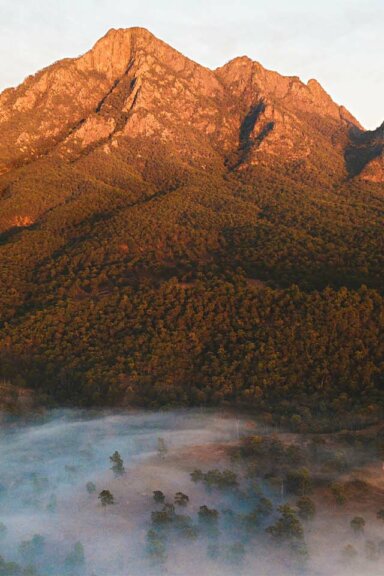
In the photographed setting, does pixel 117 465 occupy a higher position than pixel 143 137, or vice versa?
pixel 143 137

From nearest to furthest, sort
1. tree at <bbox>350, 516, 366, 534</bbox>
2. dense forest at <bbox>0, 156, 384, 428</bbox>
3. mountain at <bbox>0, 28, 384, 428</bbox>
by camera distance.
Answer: tree at <bbox>350, 516, 366, 534</bbox>, dense forest at <bbox>0, 156, 384, 428</bbox>, mountain at <bbox>0, 28, 384, 428</bbox>

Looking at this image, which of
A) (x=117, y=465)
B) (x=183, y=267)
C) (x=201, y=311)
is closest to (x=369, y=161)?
(x=183, y=267)

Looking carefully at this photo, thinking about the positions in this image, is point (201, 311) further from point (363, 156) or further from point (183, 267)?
point (363, 156)

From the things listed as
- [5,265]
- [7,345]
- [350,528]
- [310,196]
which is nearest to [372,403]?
[350,528]

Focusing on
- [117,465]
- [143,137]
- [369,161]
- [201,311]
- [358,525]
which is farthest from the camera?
[369,161]

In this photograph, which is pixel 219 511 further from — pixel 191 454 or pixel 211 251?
pixel 211 251

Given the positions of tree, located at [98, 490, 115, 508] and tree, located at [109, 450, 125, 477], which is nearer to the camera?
tree, located at [98, 490, 115, 508]

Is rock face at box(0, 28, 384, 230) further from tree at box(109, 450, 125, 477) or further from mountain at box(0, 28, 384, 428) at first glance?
tree at box(109, 450, 125, 477)


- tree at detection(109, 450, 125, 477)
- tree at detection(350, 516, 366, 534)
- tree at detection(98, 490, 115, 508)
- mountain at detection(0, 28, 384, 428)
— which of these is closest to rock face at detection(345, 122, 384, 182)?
mountain at detection(0, 28, 384, 428)
